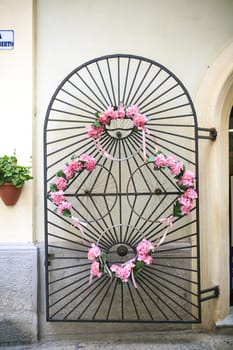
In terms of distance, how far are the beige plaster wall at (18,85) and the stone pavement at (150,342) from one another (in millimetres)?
1498

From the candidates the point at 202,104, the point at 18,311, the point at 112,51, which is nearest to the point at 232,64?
the point at 202,104

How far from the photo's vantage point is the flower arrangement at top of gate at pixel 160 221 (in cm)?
309

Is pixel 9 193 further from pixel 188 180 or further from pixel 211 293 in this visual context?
pixel 211 293

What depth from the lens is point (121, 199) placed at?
11.7 feet

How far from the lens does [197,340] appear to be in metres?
3.40

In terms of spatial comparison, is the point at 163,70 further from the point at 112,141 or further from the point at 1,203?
the point at 1,203

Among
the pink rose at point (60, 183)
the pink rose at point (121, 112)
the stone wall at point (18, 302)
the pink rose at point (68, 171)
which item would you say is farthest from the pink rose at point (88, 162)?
the stone wall at point (18, 302)

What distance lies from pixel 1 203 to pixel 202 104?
7.55 feet

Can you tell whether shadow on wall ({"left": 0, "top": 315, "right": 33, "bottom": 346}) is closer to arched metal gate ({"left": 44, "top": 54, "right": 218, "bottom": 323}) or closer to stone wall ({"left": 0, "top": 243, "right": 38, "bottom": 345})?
stone wall ({"left": 0, "top": 243, "right": 38, "bottom": 345})

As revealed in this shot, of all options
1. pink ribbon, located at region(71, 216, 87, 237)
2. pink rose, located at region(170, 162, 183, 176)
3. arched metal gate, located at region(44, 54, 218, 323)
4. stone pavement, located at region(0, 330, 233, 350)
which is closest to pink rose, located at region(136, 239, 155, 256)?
arched metal gate, located at region(44, 54, 218, 323)

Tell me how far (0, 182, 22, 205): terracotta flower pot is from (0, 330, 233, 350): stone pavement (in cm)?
145

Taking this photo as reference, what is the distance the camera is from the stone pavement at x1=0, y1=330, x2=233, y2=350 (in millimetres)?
3305

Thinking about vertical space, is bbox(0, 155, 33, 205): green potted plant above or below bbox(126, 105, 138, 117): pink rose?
below

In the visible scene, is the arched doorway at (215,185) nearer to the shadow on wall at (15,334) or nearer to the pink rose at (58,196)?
the pink rose at (58,196)
